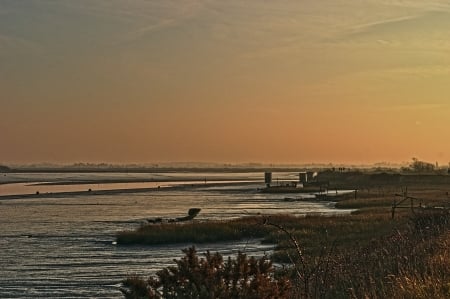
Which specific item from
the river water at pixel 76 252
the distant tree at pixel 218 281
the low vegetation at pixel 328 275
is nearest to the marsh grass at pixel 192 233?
the river water at pixel 76 252

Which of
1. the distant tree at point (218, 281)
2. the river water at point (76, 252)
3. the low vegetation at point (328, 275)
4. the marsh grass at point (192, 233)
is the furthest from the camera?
the marsh grass at point (192, 233)

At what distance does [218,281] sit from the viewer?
10266 millimetres

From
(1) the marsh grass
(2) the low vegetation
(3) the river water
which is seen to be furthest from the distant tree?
→ (1) the marsh grass

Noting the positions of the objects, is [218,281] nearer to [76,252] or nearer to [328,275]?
[328,275]

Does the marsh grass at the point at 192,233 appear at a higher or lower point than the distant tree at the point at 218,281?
lower

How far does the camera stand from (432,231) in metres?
24.0

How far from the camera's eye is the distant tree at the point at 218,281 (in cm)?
1020

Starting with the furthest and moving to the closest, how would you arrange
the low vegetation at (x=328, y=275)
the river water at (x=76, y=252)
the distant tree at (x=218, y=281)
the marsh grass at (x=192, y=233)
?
the marsh grass at (x=192, y=233) → the river water at (x=76, y=252) → the low vegetation at (x=328, y=275) → the distant tree at (x=218, y=281)

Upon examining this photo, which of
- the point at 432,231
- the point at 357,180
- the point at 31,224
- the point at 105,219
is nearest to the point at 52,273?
the point at 432,231

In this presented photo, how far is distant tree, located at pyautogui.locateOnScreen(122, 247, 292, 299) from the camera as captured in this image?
401 inches

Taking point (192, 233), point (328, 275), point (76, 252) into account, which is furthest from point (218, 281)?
point (192, 233)

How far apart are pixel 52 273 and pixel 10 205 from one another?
51.7m

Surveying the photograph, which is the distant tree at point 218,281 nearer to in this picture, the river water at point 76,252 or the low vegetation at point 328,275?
the low vegetation at point 328,275

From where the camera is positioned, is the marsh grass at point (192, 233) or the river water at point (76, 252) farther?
the marsh grass at point (192, 233)
